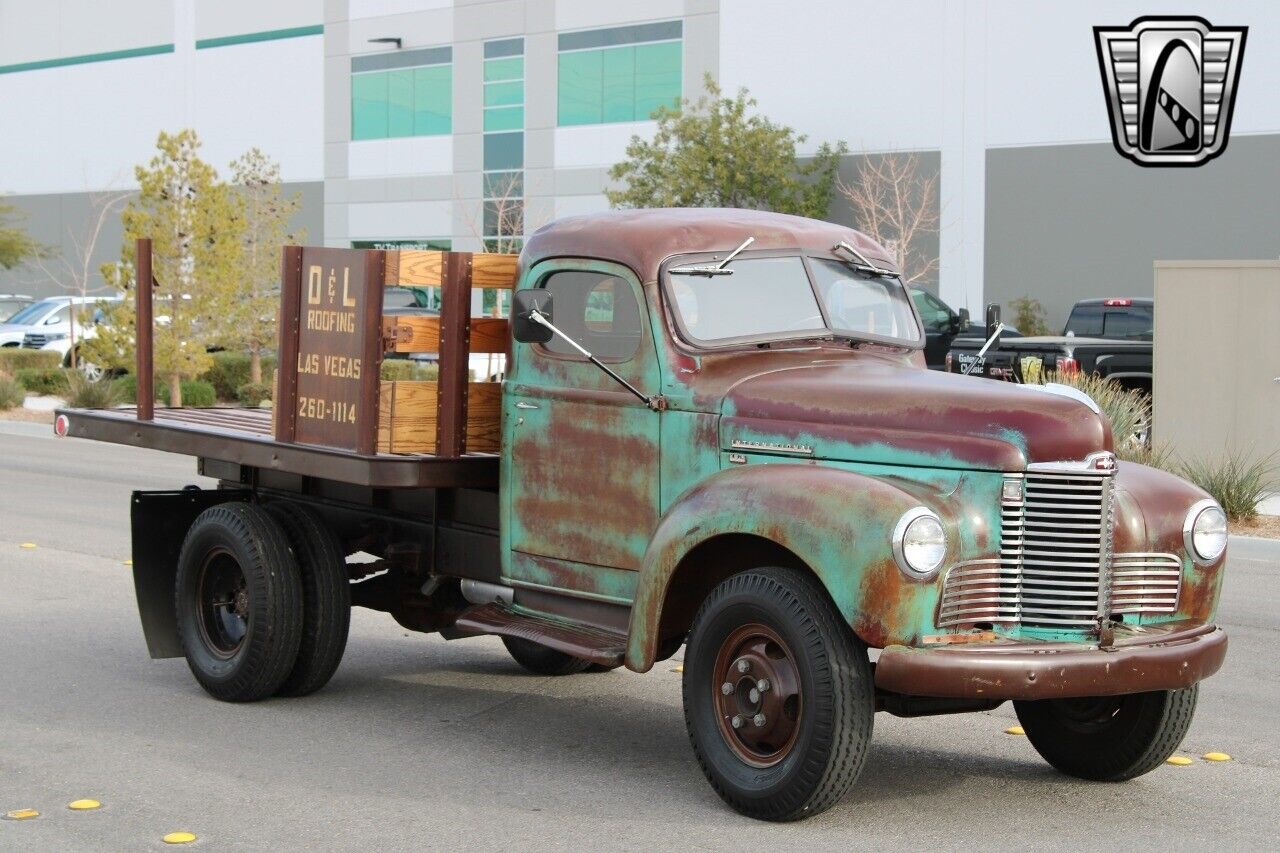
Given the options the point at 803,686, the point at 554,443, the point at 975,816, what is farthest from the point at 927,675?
the point at 554,443

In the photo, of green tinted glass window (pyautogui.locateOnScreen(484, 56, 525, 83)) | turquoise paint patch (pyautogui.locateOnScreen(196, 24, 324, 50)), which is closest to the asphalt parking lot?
green tinted glass window (pyautogui.locateOnScreen(484, 56, 525, 83))

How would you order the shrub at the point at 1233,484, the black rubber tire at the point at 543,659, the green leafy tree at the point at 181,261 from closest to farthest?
the black rubber tire at the point at 543,659, the shrub at the point at 1233,484, the green leafy tree at the point at 181,261

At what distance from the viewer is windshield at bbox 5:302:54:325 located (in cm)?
3847

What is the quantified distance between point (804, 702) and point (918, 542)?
2.21 ft

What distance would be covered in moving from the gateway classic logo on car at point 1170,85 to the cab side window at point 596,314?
1140 inches

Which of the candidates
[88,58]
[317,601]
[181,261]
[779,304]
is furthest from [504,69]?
[779,304]

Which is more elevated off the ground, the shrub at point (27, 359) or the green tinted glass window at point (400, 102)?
the green tinted glass window at point (400, 102)

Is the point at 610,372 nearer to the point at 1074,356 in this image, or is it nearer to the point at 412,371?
the point at 1074,356

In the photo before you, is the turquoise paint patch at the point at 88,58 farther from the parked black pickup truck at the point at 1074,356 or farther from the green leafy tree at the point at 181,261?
the parked black pickup truck at the point at 1074,356

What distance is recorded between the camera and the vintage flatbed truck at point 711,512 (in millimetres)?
5840

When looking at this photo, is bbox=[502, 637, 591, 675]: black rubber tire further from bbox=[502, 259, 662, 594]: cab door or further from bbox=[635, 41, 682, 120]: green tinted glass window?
bbox=[635, 41, 682, 120]: green tinted glass window

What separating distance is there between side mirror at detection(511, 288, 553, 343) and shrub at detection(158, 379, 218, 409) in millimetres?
21748

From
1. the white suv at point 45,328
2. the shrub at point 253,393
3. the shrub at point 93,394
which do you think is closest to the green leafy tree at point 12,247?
the white suv at point 45,328

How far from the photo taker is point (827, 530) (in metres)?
5.82
